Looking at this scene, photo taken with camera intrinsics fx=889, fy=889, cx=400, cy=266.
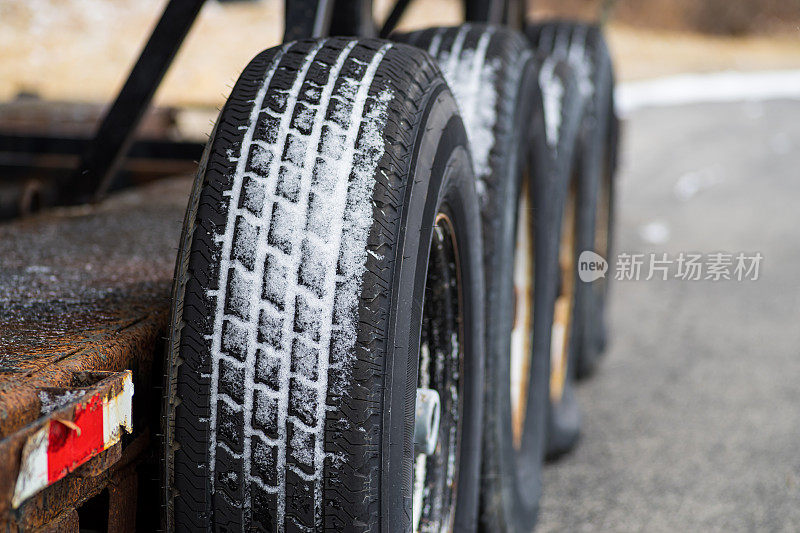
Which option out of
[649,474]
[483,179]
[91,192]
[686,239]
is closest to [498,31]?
[483,179]

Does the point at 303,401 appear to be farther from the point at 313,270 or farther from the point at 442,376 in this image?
the point at 442,376

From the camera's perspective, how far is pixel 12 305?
1550mm

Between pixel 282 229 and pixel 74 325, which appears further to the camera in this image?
pixel 74 325

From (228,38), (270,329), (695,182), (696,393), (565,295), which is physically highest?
(228,38)

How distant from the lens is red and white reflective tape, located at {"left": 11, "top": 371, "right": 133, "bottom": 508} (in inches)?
38.4

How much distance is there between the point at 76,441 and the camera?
1.07 m

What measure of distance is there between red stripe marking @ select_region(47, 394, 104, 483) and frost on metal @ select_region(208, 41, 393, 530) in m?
0.17

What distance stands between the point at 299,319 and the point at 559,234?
5.47 ft

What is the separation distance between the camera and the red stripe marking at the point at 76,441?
3.35 feet

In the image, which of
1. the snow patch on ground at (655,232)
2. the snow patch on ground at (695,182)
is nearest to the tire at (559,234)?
the snow patch on ground at (655,232)

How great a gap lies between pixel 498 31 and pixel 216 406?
1.39 metres

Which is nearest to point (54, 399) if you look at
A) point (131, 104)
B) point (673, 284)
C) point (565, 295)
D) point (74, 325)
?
point (74, 325)

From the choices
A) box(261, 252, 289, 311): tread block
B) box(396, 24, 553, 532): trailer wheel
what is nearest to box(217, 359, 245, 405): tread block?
box(261, 252, 289, 311): tread block

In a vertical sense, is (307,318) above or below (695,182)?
below
